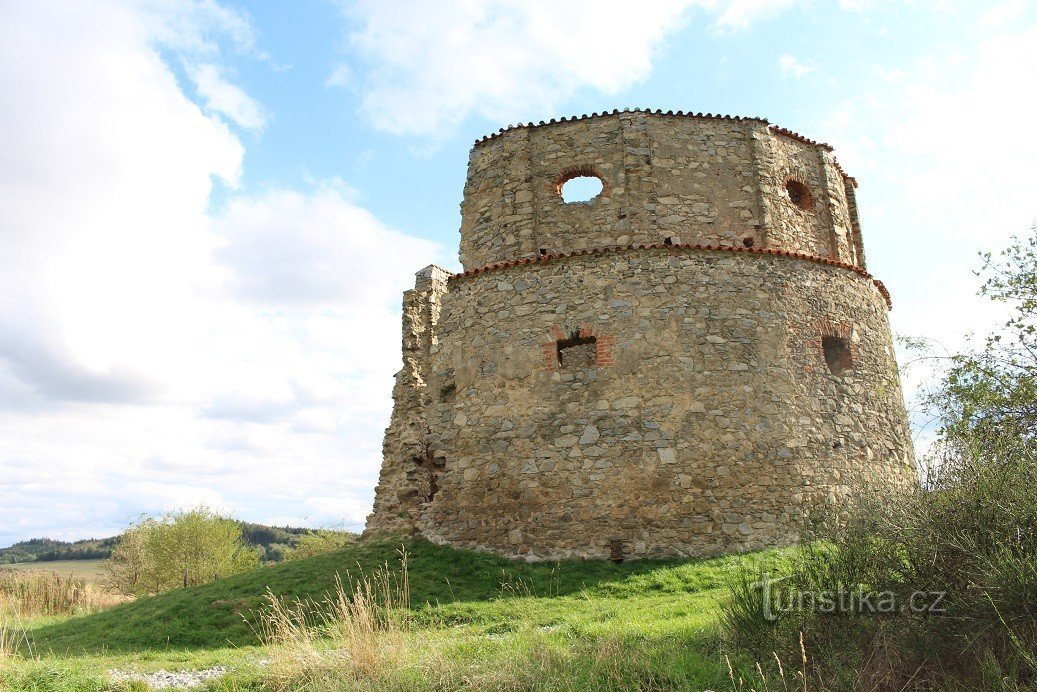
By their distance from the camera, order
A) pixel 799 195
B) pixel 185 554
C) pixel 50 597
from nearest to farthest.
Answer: pixel 799 195, pixel 50 597, pixel 185 554

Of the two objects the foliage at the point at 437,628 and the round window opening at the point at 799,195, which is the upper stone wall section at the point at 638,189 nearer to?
the round window opening at the point at 799,195

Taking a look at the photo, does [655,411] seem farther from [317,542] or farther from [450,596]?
[317,542]

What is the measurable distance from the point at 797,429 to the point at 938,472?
5.56 metres

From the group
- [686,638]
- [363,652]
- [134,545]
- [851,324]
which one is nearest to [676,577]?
[686,638]

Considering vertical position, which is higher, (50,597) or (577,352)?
(577,352)

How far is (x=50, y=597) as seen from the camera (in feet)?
62.1

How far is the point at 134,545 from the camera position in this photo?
3209cm

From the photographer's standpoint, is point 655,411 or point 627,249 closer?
point 655,411

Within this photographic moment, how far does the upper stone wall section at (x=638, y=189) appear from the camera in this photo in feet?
50.0

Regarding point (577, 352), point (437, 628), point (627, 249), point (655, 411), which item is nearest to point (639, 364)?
point (655, 411)

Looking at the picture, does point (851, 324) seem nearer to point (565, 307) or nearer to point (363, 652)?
point (565, 307)

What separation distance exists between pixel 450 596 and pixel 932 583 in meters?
6.86

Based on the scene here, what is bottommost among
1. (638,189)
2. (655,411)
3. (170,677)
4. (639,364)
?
(170,677)

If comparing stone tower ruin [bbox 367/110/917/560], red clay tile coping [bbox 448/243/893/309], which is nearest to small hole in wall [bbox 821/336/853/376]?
stone tower ruin [bbox 367/110/917/560]
